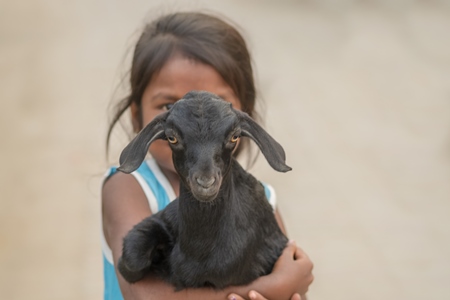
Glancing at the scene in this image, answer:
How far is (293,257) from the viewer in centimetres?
170

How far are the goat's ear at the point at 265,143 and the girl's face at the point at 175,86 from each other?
0.71 metres

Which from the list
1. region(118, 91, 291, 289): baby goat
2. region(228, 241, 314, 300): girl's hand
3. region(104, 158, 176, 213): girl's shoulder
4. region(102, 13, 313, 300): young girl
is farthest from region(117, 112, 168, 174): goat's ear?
region(104, 158, 176, 213): girl's shoulder

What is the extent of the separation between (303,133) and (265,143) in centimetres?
410

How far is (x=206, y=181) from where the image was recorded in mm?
1190

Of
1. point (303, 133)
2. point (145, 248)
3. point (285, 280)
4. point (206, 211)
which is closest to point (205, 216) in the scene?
point (206, 211)

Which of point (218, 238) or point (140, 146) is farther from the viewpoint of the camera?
point (218, 238)

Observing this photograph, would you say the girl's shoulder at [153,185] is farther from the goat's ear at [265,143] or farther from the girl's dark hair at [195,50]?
the goat's ear at [265,143]

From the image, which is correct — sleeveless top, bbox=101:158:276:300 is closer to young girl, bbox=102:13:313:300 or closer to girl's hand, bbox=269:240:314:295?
young girl, bbox=102:13:313:300

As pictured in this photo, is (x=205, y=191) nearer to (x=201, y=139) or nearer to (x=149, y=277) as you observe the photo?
(x=201, y=139)

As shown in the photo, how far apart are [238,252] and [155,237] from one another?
0.64 feet

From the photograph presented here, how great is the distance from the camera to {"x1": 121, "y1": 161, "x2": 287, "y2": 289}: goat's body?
142 cm

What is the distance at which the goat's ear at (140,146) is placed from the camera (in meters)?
1.28

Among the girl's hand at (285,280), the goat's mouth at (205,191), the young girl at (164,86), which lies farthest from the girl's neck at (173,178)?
the goat's mouth at (205,191)

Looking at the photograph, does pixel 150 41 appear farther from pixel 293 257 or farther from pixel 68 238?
pixel 68 238
